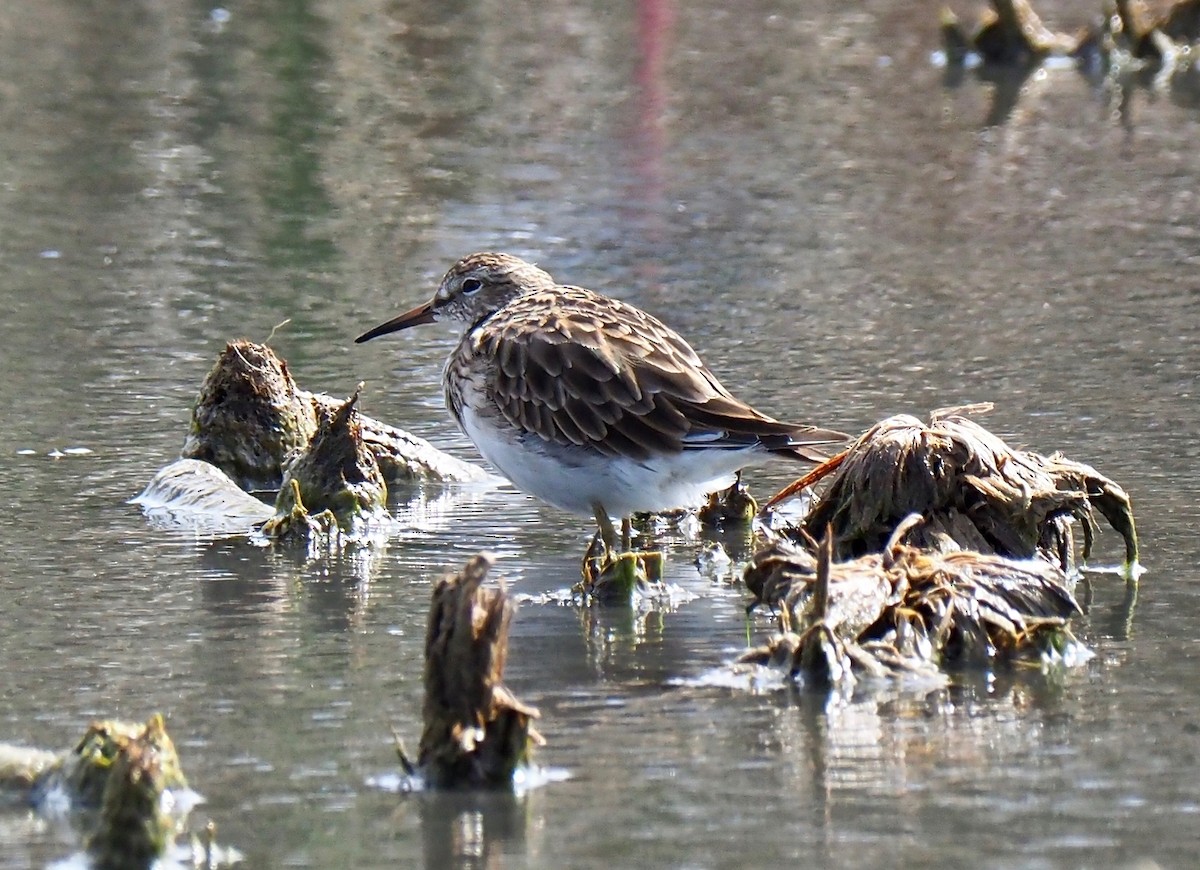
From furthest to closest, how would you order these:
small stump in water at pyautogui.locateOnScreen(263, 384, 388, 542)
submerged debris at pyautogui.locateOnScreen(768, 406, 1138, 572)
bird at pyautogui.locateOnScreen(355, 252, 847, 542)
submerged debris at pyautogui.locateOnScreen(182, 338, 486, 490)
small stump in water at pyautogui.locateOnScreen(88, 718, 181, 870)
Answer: submerged debris at pyautogui.locateOnScreen(182, 338, 486, 490) → small stump in water at pyautogui.locateOnScreen(263, 384, 388, 542) → bird at pyautogui.locateOnScreen(355, 252, 847, 542) → submerged debris at pyautogui.locateOnScreen(768, 406, 1138, 572) → small stump in water at pyautogui.locateOnScreen(88, 718, 181, 870)

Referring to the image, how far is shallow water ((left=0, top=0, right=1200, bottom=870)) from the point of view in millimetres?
5117

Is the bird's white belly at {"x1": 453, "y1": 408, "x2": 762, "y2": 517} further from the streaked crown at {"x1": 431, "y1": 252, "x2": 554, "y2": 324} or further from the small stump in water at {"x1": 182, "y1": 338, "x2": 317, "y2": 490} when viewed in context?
the small stump in water at {"x1": 182, "y1": 338, "x2": 317, "y2": 490}

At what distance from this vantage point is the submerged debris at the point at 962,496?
6.85 meters

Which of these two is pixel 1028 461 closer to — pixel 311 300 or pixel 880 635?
pixel 880 635

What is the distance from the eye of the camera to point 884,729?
218 inches

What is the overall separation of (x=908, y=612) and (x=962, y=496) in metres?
0.95

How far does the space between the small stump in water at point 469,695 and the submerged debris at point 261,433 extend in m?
3.58

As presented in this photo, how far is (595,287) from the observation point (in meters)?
11.9

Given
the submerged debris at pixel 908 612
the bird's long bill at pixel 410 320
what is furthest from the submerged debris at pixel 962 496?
the bird's long bill at pixel 410 320

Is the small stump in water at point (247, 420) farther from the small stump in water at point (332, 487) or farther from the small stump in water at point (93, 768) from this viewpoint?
the small stump in water at point (93, 768)

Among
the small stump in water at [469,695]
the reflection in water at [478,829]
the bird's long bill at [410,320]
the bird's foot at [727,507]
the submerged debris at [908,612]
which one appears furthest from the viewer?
the bird's long bill at [410,320]

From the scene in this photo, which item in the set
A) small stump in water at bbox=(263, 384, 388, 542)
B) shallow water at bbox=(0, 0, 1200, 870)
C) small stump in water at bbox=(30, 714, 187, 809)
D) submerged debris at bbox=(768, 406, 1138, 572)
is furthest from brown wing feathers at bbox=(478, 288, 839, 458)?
small stump in water at bbox=(30, 714, 187, 809)

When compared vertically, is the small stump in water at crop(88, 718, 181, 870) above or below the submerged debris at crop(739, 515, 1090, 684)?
below

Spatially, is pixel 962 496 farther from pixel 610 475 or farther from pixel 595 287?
pixel 595 287
